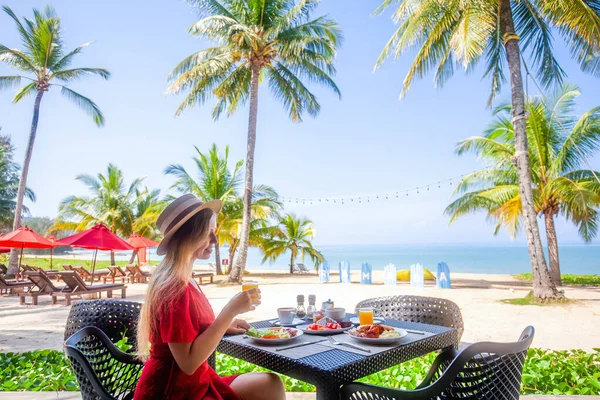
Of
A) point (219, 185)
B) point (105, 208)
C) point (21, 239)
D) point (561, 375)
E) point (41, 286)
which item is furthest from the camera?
point (105, 208)

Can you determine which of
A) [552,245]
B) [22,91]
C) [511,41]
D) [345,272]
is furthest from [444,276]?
[22,91]

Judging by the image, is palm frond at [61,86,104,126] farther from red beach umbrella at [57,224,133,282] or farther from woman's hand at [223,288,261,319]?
woman's hand at [223,288,261,319]

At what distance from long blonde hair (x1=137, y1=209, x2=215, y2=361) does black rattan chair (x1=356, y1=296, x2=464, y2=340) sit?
1748mm

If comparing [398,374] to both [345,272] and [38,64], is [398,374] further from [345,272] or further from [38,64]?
[38,64]

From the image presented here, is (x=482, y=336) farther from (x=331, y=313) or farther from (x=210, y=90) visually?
(x=210, y=90)

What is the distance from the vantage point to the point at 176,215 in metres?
1.69

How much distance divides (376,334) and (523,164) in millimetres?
8812

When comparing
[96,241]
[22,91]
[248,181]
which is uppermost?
[22,91]

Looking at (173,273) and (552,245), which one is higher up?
(552,245)

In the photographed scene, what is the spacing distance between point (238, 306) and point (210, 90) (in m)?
14.7

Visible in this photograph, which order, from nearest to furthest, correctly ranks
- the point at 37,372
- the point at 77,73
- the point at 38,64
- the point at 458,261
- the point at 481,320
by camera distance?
1. the point at 37,372
2. the point at 481,320
3. the point at 38,64
4. the point at 77,73
5. the point at 458,261

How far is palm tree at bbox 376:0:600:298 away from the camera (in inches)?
350

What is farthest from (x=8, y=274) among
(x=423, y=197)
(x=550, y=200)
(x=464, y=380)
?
(x=550, y=200)

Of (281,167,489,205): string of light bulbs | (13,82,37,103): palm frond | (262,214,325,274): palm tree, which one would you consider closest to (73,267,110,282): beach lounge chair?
(13,82,37,103): palm frond
